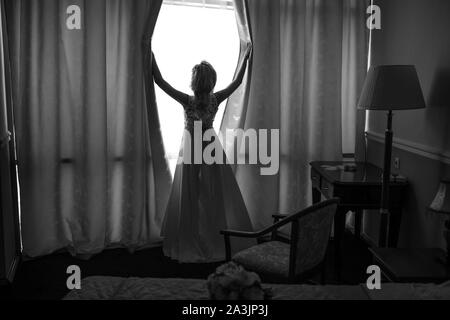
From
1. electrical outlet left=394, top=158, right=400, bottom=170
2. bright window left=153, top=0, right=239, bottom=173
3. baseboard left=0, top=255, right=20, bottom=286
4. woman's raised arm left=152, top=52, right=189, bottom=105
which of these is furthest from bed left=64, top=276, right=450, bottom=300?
bright window left=153, top=0, right=239, bottom=173

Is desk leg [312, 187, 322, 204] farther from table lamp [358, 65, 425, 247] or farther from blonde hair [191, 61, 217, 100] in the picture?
blonde hair [191, 61, 217, 100]

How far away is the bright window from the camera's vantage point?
3854 millimetres

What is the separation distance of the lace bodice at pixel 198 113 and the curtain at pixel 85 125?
340 millimetres

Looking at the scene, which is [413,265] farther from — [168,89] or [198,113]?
[168,89]

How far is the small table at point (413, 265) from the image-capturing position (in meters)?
2.18

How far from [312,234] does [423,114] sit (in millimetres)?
1271

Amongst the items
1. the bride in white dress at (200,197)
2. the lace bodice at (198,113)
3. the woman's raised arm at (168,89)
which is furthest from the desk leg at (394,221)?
the woman's raised arm at (168,89)

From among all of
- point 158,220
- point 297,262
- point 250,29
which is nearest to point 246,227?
point 158,220

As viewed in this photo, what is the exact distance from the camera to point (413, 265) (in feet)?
7.59

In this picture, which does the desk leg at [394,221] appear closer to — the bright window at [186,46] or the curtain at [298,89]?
the curtain at [298,89]

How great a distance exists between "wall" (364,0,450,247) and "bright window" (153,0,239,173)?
4.28ft

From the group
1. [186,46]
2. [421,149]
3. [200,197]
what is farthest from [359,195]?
[186,46]
